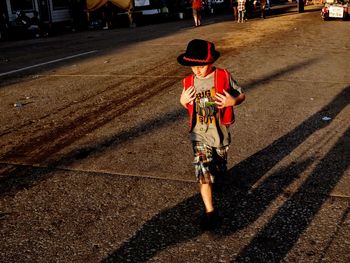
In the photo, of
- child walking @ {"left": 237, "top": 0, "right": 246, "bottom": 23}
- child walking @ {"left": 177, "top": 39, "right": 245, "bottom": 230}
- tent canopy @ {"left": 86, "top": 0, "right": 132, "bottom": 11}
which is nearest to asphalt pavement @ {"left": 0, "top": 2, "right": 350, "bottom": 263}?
child walking @ {"left": 177, "top": 39, "right": 245, "bottom": 230}

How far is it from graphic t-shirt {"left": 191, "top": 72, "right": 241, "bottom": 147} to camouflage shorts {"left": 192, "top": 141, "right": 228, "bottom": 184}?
6cm

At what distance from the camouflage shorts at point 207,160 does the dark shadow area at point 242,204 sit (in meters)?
0.39

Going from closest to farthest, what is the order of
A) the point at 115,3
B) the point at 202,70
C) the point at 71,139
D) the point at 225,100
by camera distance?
the point at 225,100 → the point at 202,70 → the point at 71,139 → the point at 115,3

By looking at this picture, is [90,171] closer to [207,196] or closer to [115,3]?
[207,196]

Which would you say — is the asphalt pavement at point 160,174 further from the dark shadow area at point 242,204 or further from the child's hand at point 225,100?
the child's hand at point 225,100

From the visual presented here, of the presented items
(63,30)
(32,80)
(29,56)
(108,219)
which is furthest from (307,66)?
(63,30)

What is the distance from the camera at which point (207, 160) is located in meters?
3.50

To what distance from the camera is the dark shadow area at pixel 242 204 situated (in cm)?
324

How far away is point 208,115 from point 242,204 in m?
0.87

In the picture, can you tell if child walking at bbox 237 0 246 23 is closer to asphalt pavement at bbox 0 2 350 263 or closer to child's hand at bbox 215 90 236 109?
asphalt pavement at bbox 0 2 350 263

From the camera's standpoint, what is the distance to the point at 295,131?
5.74 meters

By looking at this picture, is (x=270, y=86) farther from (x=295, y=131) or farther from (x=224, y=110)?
(x=224, y=110)

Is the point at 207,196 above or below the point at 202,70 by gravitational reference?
below

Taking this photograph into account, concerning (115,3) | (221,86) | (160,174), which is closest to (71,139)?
(160,174)
